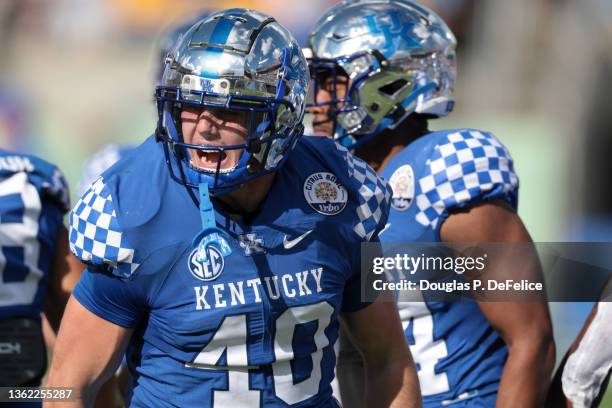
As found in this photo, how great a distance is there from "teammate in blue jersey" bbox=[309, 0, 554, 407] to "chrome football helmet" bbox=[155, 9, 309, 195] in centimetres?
81

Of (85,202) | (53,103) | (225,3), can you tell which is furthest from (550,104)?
(85,202)

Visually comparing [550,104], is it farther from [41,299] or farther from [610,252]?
[41,299]

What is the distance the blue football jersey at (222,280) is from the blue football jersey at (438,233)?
63cm

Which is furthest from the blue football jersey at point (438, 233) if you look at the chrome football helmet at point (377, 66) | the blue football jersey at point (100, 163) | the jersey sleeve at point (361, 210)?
the blue football jersey at point (100, 163)

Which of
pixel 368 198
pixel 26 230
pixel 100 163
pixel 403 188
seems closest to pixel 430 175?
pixel 403 188

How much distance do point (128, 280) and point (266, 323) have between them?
0.37m

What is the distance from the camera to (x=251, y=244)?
2.77 meters

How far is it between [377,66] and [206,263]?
56.3 inches

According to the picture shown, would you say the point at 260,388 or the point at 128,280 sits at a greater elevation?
the point at 128,280

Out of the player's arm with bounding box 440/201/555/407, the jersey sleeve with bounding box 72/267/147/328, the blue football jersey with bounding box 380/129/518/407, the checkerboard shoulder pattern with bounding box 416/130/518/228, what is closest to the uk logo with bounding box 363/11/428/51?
the blue football jersey with bounding box 380/129/518/407

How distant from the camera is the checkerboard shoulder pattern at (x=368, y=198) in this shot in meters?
2.93

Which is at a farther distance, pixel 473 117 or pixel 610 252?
pixel 473 117

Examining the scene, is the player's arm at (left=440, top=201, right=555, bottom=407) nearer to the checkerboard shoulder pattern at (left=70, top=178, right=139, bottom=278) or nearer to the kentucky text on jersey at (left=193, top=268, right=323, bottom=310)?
the kentucky text on jersey at (left=193, top=268, right=323, bottom=310)

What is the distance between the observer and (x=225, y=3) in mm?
9859
